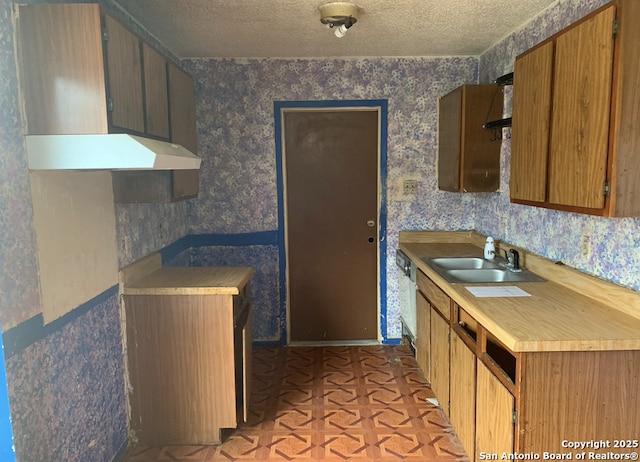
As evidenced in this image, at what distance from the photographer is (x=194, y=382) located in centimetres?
256

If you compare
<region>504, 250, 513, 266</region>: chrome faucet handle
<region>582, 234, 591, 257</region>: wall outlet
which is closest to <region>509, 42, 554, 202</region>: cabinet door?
<region>582, 234, 591, 257</region>: wall outlet

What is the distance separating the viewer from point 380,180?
3.85m

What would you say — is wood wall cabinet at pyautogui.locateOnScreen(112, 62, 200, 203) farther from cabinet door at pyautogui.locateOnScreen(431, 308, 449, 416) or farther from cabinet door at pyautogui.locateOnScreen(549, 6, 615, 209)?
cabinet door at pyautogui.locateOnScreen(549, 6, 615, 209)

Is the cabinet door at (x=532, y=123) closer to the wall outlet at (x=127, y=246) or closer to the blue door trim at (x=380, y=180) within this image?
the blue door trim at (x=380, y=180)

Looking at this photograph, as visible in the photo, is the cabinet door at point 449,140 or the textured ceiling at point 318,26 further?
the cabinet door at point 449,140

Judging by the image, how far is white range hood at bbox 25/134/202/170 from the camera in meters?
1.68

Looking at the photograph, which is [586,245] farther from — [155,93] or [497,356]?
[155,93]

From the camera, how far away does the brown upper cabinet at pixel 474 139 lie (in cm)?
311

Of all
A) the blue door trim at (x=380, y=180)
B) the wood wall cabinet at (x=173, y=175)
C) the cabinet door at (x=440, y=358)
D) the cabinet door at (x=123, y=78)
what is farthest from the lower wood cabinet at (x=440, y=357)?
the cabinet door at (x=123, y=78)

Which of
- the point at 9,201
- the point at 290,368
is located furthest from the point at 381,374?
the point at 9,201

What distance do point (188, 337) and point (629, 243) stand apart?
220 centimetres

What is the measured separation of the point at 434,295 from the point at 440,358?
1.21 ft

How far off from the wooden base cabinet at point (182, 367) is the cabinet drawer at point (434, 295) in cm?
117

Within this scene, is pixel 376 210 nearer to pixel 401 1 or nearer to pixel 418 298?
pixel 418 298
